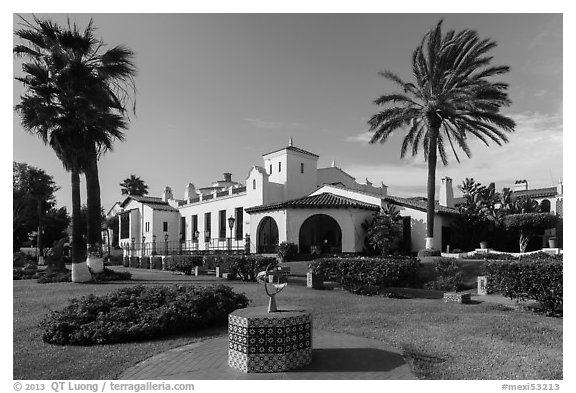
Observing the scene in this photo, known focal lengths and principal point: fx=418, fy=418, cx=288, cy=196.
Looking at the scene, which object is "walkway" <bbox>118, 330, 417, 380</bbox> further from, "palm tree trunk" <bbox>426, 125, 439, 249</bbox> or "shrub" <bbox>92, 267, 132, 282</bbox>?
"palm tree trunk" <bbox>426, 125, 439, 249</bbox>

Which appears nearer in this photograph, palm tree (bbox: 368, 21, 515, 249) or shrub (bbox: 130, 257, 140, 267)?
palm tree (bbox: 368, 21, 515, 249)

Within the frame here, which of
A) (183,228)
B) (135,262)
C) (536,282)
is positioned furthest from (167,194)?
(536,282)


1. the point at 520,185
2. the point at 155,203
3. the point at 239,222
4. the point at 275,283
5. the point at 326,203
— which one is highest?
the point at 520,185

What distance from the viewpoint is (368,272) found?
51.6 feet

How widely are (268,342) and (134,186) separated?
62.0 metres

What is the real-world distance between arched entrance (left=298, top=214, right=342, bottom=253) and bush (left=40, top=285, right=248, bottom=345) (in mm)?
19776

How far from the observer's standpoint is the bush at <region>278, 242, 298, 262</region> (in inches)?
1051

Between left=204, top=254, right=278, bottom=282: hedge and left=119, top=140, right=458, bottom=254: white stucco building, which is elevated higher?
left=119, top=140, right=458, bottom=254: white stucco building

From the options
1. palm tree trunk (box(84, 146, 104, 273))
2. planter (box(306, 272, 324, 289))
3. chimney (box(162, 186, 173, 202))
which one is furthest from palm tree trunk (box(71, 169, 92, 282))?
chimney (box(162, 186, 173, 202))

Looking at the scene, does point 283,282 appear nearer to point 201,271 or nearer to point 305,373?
point 305,373

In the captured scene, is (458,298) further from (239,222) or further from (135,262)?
(135,262)

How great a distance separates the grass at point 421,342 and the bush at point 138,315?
0.31m

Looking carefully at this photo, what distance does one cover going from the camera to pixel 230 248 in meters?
36.2

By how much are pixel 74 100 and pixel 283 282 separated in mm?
16290
